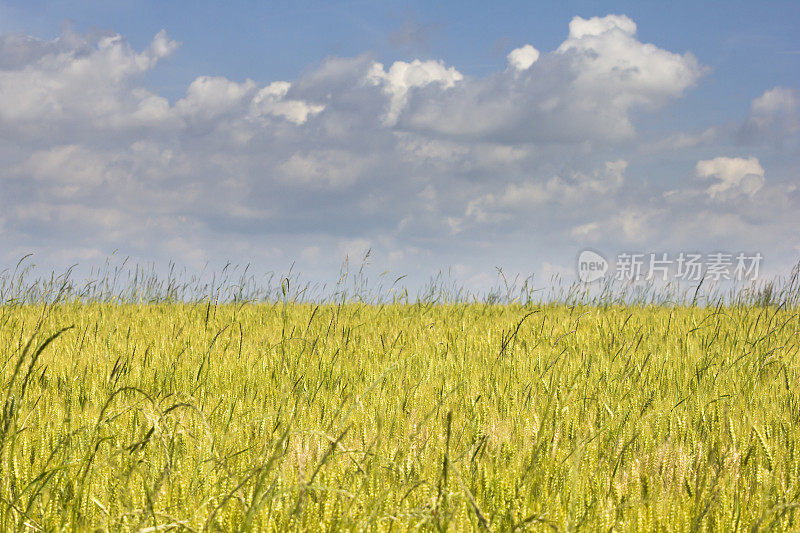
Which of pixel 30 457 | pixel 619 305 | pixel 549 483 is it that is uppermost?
pixel 619 305

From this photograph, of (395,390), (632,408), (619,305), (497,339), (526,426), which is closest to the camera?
(526,426)

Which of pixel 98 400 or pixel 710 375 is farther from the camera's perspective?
pixel 710 375

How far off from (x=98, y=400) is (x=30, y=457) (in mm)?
1005

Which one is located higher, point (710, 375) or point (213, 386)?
point (710, 375)

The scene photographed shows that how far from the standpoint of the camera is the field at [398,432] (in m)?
2.04

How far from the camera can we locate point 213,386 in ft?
12.9

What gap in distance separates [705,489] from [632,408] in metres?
1.08

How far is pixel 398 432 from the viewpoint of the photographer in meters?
3.09

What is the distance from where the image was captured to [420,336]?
18.6 feet

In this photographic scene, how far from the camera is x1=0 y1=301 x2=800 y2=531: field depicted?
6.70ft

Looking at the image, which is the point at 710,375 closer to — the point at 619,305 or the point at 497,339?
the point at 497,339

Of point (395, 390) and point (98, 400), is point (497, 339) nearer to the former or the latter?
point (395, 390)

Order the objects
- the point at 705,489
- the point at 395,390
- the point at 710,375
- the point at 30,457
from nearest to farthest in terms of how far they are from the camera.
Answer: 1. the point at 705,489
2. the point at 30,457
3. the point at 395,390
4. the point at 710,375

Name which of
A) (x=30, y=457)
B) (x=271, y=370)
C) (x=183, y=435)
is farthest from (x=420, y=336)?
(x=30, y=457)
